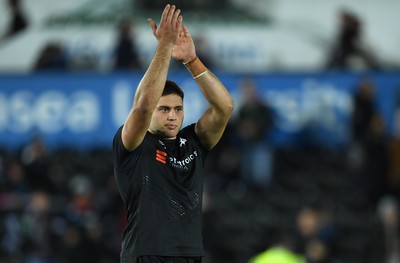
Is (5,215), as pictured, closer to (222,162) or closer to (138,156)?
(222,162)

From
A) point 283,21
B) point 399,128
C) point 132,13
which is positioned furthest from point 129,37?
point 399,128

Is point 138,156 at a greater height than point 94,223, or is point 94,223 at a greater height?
point 138,156

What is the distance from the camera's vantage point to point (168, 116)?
18.6ft

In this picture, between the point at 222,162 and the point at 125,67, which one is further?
the point at 125,67

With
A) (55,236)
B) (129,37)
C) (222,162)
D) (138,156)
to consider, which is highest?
(129,37)

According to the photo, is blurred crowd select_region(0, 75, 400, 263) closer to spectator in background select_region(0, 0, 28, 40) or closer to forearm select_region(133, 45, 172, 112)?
spectator in background select_region(0, 0, 28, 40)

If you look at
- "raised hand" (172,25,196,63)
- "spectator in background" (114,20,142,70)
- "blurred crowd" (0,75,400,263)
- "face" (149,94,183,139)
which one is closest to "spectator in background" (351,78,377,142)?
"blurred crowd" (0,75,400,263)

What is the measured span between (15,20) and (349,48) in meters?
6.12

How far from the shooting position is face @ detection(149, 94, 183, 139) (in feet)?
18.6

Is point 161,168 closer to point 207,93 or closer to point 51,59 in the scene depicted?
point 207,93

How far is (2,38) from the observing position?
57.9 feet

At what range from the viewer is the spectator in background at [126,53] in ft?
50.9

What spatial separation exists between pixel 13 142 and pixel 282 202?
14.6ft

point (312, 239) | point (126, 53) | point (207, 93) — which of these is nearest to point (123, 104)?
point (126, 53)
